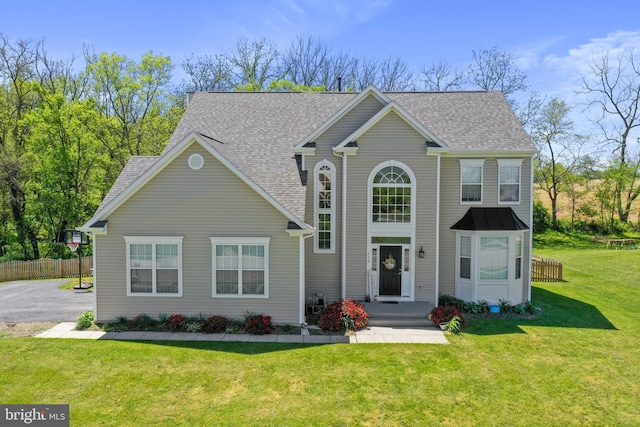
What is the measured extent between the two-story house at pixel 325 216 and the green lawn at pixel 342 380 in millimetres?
2405

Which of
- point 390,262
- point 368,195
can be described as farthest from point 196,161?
point 390,262

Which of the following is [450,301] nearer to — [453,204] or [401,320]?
[401,320]

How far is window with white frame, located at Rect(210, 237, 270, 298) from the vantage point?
13898mm

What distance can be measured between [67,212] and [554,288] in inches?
1282

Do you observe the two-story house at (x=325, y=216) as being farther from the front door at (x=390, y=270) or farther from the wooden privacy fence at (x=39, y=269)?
the wooden privacy fence at (x=39, y=269)

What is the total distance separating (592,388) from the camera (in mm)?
9867

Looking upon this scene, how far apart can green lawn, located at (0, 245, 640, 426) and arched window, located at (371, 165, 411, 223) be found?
5.13 m

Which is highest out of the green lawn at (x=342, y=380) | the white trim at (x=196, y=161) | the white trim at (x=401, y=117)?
the white trim at (x=401, y=117)

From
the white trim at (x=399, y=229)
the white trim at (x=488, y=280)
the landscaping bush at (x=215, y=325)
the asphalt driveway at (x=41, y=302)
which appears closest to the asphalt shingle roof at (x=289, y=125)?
the white trim at (x=399, y=229)

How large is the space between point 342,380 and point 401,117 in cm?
1026

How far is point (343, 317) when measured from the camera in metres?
14.0

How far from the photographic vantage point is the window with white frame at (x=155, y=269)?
14.0 meters

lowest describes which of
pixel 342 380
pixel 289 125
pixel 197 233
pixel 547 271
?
pixel 342 380

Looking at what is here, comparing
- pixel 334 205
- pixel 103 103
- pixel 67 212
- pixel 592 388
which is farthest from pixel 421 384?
pixel 103 103
